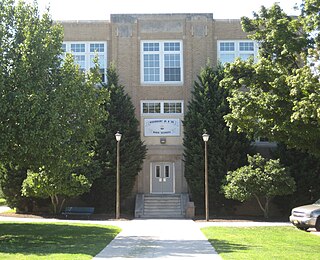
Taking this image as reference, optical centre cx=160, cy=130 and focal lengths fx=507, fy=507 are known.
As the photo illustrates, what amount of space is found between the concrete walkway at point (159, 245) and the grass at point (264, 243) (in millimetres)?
466

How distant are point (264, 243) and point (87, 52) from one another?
22.3 metres

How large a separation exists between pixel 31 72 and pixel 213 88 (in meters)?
15.7

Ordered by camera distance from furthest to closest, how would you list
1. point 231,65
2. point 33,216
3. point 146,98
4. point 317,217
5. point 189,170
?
point 146,98 < point 189,170 < point 33,216 < point 317,217 < point 231,65

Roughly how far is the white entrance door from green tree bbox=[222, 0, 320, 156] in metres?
14.9

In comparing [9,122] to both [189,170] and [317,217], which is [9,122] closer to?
[317,217]

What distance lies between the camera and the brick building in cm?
3394

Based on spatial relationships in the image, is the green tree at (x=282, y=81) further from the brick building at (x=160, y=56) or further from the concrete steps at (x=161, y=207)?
the brick building at (x=160, y=56)

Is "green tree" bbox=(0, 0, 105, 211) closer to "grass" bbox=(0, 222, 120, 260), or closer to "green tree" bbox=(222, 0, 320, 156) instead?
"grass" bbox=(0, 222, 120, 260)

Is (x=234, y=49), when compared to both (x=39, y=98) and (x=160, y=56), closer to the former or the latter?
(x=160, y=56)

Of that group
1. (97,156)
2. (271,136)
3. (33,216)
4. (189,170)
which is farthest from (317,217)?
(33,216)

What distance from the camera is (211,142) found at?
101ft

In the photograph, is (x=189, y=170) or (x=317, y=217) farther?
(x=189, y=170)

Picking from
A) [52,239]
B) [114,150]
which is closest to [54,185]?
[114,150]

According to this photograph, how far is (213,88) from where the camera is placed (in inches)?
1242
